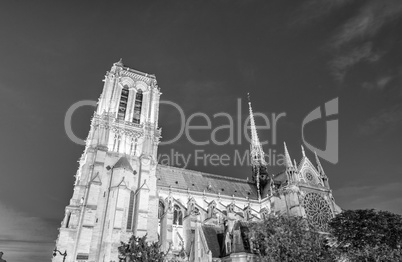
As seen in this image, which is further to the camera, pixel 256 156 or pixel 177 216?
pixel 256 156

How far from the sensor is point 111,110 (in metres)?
43.0

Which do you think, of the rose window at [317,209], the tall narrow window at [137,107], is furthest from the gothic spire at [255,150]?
the tall narrow window at [137,107]

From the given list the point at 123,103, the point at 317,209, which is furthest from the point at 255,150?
the point at 123,103

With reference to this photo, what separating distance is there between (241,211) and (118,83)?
31.7 m

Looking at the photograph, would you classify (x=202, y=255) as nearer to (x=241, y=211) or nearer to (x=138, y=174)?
(x=138, y=174)

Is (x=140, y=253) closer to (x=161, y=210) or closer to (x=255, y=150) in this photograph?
(x=161, y=210)

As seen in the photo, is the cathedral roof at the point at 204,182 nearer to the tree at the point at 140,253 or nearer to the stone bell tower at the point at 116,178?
the stone bell tower at the point at 116,178

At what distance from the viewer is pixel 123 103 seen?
46906 mm

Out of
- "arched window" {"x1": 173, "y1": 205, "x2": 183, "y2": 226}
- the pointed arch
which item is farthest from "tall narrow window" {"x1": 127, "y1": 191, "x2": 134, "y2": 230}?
the pointed arch

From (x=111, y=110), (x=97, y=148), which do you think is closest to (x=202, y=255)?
(x=97, y=148)

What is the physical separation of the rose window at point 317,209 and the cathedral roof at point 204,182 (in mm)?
10994

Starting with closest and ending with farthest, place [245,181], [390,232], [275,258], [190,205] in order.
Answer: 1. [275,258]
2. [390,232]
3. [190,205]
4. [245,181]

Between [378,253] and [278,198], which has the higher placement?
[278,198]

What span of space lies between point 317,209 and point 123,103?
39583 mm
